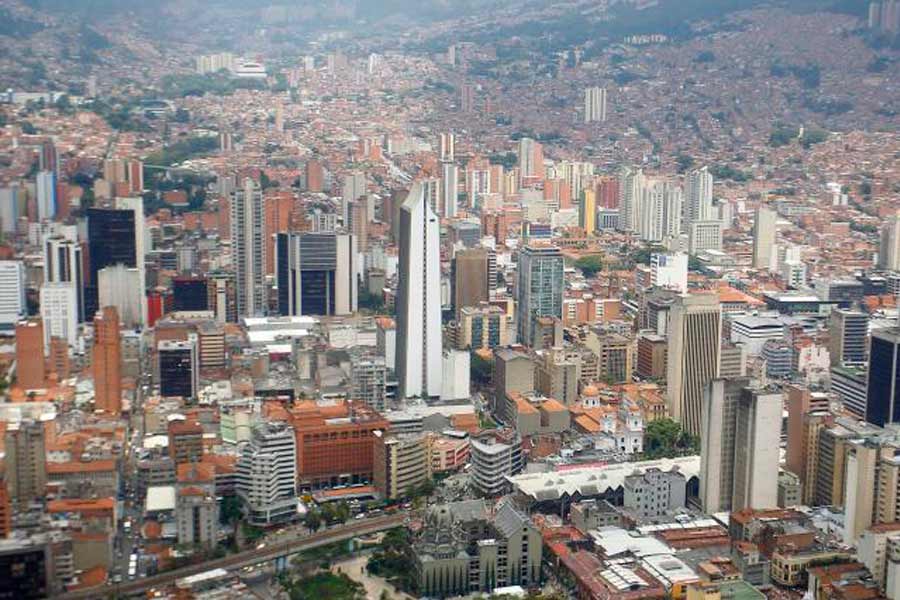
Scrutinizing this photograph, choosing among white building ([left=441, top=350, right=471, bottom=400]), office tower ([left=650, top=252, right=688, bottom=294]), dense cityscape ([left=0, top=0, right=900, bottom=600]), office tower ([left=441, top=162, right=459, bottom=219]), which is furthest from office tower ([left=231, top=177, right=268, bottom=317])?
office tower ([left=650, top=252, right=688, bottom=294])

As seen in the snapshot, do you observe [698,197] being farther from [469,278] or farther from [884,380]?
[884,380]

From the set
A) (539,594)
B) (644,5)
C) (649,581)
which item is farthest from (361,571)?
(644,5)

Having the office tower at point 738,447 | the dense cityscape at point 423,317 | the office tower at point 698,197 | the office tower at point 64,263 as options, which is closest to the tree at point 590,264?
the dense cityscape at point 423,317

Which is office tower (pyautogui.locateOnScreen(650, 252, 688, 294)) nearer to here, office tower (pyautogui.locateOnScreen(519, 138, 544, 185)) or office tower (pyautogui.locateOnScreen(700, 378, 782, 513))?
office tower (pyautogui.locateOnScreen(519, 138, 544, 185))

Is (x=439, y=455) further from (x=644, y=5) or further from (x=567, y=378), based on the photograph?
(x=644, y=5)

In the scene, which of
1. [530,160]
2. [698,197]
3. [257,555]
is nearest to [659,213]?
[698,197]
